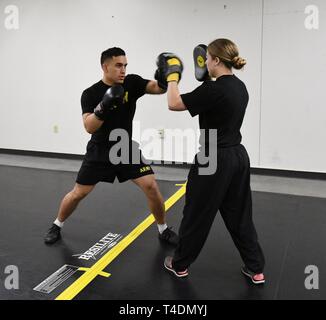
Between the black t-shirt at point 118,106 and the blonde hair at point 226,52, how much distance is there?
766 mm

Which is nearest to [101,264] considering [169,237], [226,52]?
[169,237]

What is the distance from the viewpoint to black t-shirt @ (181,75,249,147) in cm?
177

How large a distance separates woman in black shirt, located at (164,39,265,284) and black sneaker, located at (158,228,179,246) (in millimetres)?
455

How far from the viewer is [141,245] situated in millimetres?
2604

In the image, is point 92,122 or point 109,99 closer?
point 109,99

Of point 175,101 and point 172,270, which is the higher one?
point 175,101

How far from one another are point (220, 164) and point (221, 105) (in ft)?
0.95

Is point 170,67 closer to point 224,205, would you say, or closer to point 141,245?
point 224,205

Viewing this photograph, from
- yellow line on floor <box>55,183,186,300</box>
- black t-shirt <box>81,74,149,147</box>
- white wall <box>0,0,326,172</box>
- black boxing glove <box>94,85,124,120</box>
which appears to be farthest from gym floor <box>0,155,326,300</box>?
black boxing glove <box>94,85,124,120</box>

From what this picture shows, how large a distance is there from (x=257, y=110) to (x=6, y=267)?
2.85 meters

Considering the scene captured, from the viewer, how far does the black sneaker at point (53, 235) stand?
2653mm

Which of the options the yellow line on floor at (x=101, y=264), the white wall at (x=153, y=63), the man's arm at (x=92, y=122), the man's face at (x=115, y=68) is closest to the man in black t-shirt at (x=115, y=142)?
the man's face at (x=115, y=68)

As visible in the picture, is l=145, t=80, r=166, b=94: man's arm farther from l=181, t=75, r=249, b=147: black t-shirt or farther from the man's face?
l=181, t=75, r=249, b=147: black t-shirt
